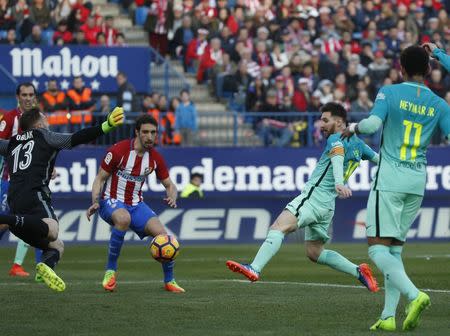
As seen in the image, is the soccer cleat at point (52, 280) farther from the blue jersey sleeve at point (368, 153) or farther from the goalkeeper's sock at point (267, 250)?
the blue jersey sleeve at point (368, 153)

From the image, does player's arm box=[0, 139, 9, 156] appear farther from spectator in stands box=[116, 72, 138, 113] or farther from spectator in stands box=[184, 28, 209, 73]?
spectator in stands box=[184, 28, 209, 73]

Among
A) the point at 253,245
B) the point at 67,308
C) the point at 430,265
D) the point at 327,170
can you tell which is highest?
the point at 327,170

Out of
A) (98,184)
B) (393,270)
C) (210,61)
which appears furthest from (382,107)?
(210,61)

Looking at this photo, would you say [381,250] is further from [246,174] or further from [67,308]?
[246,174]

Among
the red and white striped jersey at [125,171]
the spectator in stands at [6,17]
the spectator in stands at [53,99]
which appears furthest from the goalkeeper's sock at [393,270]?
the spectator in stands at [6,17]

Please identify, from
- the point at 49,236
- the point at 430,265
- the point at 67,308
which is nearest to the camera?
the point at 67,308

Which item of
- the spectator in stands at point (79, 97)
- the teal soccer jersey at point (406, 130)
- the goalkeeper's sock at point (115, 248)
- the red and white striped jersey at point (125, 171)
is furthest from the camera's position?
the spectator in stands at point (79, 97)

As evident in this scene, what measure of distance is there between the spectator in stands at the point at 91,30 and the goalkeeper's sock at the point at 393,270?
17658 mm

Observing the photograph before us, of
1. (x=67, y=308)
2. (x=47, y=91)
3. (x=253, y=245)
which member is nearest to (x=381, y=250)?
(x=67, y=308)

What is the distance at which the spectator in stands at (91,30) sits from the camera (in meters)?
26.9

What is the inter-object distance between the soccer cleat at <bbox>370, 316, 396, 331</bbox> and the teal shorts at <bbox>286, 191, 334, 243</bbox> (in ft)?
9.89

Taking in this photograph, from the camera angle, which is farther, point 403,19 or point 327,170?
point 403,19

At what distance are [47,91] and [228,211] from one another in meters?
4.25

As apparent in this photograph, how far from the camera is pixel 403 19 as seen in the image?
102ft
